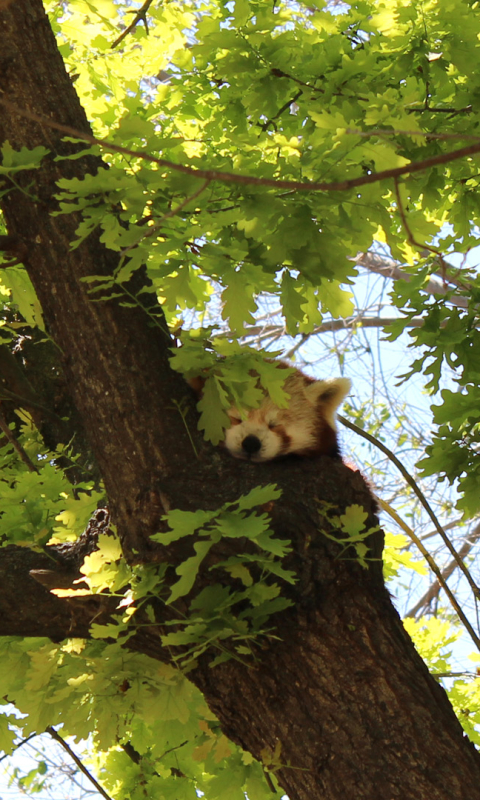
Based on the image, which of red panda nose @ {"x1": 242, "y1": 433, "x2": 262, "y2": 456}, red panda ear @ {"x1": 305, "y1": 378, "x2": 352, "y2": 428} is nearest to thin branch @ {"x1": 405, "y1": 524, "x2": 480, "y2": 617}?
red panda ear @ {"x1": 305, "y1": 378, "x2": 352, "y2": 428}

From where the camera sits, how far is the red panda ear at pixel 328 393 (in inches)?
148

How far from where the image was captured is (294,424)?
358 centimetres

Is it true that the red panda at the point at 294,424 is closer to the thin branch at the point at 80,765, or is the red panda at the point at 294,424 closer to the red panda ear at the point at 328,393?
the red panda ear at the point at 328,393

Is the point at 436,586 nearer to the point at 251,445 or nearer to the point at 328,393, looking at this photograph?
the point at 328,393

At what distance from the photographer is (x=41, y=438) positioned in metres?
3.53

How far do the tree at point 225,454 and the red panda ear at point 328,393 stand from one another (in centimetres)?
74

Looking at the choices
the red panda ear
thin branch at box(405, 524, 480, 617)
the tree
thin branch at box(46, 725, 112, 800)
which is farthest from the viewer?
thin branch at box(405, 524, 480, 617)

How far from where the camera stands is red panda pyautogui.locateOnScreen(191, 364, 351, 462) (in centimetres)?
317

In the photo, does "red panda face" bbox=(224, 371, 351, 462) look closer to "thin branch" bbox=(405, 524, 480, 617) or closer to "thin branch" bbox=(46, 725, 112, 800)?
"thin branch" bbox=(46, 725, 112, 800)

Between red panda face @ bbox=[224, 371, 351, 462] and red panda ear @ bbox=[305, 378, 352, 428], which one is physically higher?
red panda ear @ bbox=[305, 378, 352, 428]

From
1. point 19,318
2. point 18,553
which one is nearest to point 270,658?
point 18,553

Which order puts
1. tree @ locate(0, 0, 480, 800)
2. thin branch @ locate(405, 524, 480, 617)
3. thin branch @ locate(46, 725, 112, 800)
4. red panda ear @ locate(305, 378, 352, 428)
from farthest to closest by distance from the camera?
1. thin branch @ locate(405, 524, 480, 617)
2. red panda ear @ locate(305, 378, 352, 428)
3. thin branch @ locate(46, 725, 112, 800)
4. tree @ locate(0, 0, 480, 800)

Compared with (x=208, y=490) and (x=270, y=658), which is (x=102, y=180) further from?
(x=270, y=658)

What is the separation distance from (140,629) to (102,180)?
4.30ft
